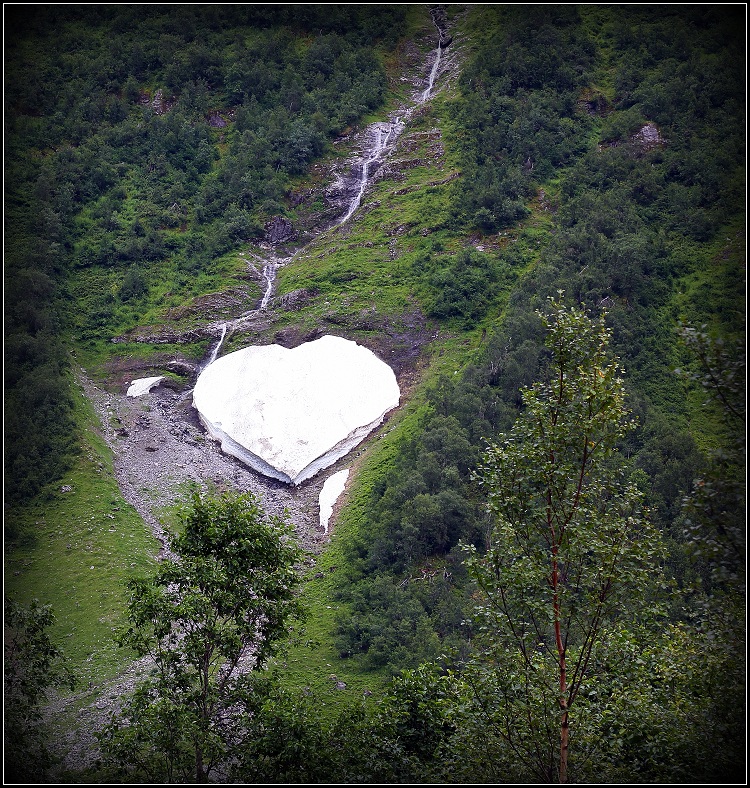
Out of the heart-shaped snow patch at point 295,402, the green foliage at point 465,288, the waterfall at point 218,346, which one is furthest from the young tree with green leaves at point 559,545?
the waterfall at point 218,346

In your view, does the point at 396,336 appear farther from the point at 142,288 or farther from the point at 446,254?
the point at 142,288

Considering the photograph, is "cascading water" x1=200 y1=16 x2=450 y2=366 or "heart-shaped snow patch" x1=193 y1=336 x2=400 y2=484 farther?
"cascading water" x1=200 y1=16 x2=450 y2=366

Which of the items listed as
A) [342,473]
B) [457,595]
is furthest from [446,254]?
[457,595]

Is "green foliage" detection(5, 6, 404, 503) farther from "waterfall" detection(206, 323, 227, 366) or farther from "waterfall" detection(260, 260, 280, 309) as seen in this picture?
"waterfall" detection(206, 323, 227, 366)

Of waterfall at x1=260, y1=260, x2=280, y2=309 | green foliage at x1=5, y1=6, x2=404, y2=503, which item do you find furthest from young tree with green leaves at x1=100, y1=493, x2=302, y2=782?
waterfall at x1=260, y1=260, x2=280, y2=309

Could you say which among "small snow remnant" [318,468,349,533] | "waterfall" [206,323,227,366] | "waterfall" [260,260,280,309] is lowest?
"small snow remnant" [318,468,349,533]

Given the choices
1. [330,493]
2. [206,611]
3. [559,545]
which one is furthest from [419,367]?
[559,545]
